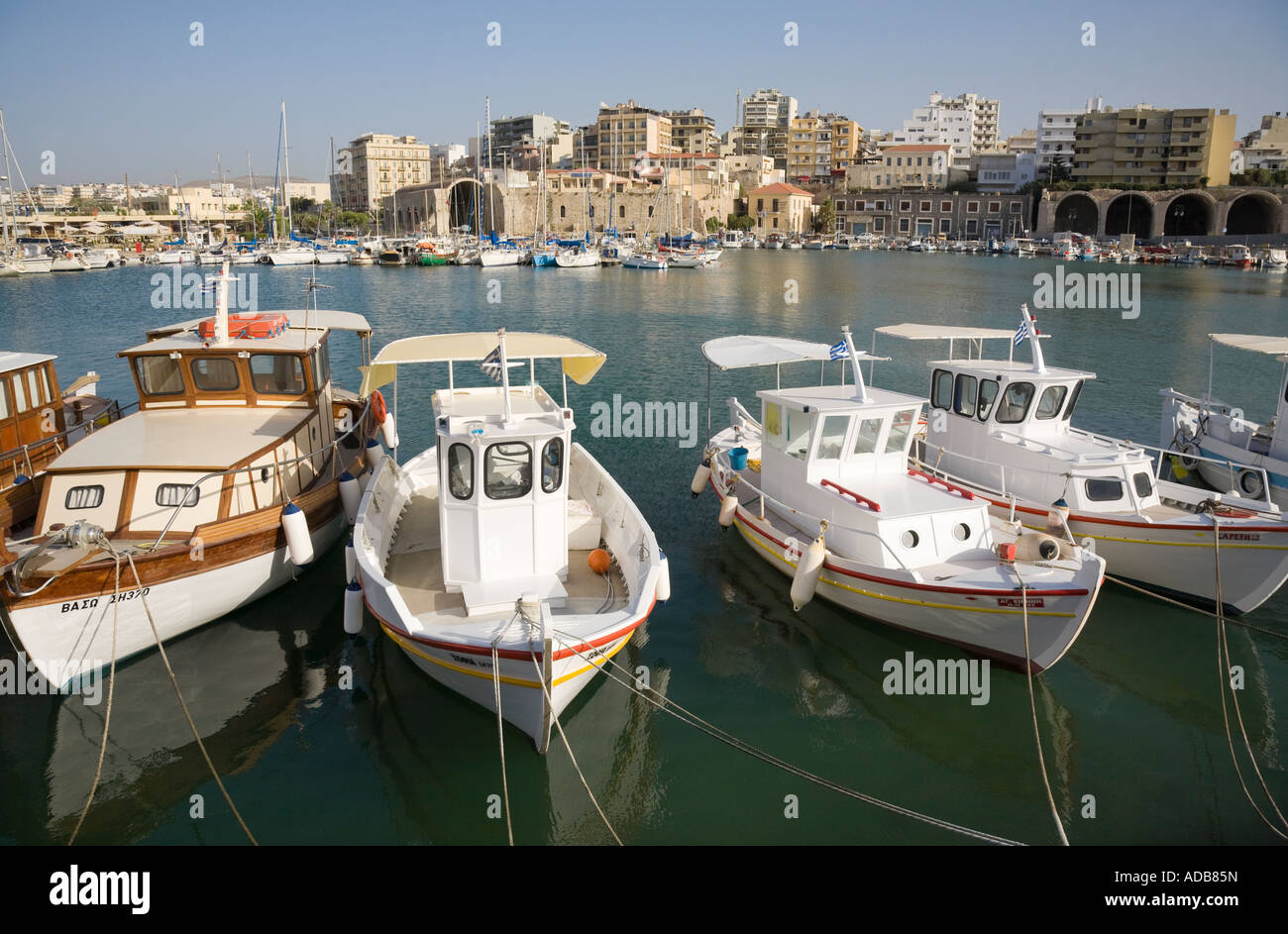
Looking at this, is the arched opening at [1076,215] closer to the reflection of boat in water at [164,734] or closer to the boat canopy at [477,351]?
the boat canopy at [477,351]

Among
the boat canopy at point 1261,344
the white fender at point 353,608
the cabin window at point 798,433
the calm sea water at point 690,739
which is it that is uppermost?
the boat canopy at point 1261,344

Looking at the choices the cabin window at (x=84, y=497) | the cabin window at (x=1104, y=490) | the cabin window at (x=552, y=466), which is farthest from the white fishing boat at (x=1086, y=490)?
the cabin window at (x=84, y=497)

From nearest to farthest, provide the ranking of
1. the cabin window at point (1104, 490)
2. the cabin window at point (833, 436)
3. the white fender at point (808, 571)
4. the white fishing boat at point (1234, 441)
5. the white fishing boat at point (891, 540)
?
the white fishing boat at point (891, 540) → the white fender at point (808, 571) → the cabin window at point (833, 436) → the cabin window at point (1104, 490) → the white fishing boat at point (1234, 441)

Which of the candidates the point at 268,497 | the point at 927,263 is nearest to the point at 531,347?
the point at 268,497

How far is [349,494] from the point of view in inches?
572

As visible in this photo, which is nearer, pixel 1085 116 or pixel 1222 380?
pixel 1222 380

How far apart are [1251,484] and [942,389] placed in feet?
22.6

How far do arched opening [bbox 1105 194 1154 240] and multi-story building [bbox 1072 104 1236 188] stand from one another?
8.21ft

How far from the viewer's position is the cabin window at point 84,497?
461 inches

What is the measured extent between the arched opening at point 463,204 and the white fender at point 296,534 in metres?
131

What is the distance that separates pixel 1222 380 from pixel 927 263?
73392mm

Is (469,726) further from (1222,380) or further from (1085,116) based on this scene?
(1085,116)

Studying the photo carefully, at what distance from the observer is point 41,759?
31.4 feet
